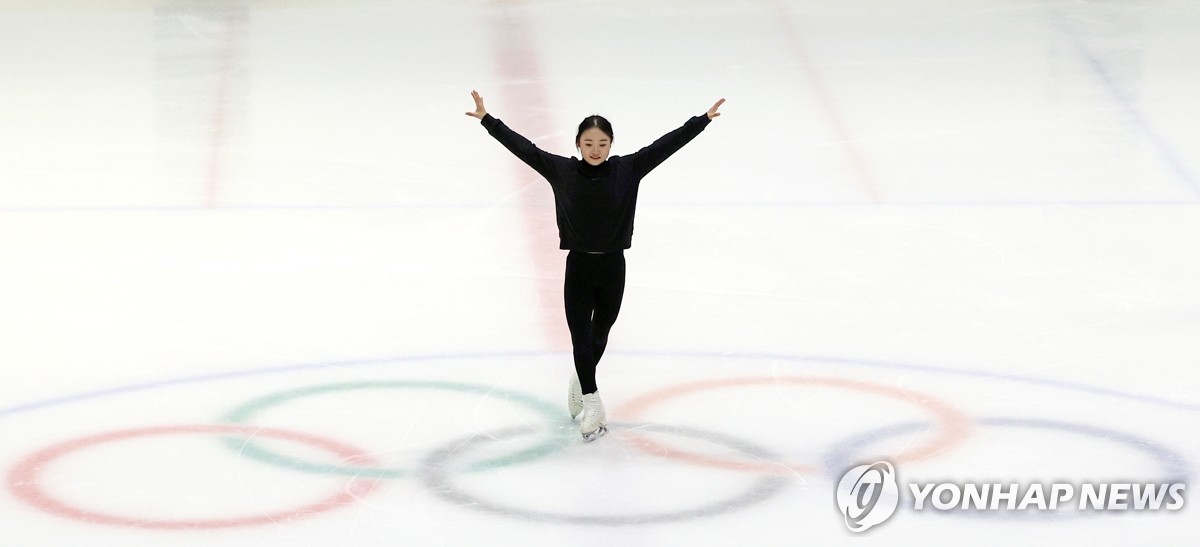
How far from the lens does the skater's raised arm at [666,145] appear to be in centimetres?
557

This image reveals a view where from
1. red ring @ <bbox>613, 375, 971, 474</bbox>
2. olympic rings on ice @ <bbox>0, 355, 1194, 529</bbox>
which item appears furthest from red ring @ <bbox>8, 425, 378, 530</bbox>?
red ring @ <bbox>613, 375, 971, 474</bbox>

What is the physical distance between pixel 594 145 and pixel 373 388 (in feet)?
4.53

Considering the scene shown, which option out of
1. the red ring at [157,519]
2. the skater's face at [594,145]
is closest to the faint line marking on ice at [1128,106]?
the skater's face at [594,145]

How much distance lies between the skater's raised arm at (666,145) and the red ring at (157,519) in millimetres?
1267

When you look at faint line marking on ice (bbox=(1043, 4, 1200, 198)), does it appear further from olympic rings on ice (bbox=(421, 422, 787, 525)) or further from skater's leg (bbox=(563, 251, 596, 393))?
skater's leg (bbox=(563, 251, 596, 393))

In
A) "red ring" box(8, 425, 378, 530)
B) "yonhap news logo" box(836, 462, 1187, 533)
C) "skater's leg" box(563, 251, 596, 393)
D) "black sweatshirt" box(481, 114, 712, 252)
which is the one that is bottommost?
"yonhap news logo" box(836, 462, 1187, 533)

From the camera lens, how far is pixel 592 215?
5469 millimetres

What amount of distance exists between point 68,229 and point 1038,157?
497cm

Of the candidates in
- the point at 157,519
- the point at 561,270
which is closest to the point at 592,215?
the point at 157,519

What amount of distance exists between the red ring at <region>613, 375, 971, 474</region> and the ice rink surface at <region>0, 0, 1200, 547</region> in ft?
0.07

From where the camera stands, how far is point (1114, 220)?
8.34m

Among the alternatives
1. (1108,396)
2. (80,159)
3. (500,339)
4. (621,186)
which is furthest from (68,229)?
(1108,396)

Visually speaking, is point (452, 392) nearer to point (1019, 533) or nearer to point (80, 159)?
point (1019, 533)

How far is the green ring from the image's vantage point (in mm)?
5406
